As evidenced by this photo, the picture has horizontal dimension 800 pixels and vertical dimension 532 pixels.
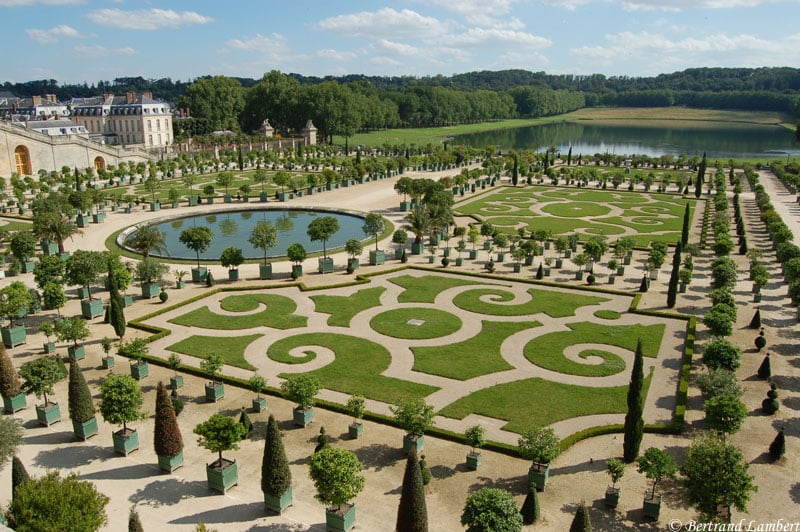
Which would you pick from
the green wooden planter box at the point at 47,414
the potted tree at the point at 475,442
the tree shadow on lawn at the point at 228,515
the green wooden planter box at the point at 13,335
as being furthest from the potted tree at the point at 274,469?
the green wooden planter box at the point at 13,335

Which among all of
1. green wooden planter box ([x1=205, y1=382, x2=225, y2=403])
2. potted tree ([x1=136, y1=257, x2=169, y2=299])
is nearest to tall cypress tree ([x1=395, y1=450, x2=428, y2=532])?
green wooden planter box ([x1=205, y1=382, x2=225, y2=403])

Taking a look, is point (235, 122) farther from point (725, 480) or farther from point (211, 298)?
point (725, 480)

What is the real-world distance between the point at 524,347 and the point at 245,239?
35.7 metres

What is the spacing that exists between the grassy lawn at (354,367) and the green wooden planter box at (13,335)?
14.8 meters

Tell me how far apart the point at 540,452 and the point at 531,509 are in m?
2.41

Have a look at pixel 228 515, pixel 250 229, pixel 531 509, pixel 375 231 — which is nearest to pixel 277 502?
pixel 228 515

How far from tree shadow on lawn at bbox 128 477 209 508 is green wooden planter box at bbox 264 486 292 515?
2508mm

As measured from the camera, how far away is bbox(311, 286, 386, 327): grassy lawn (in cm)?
3981

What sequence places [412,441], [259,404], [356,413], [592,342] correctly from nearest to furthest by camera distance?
[412,441]
[356,413]
[259,404]
[592,342]

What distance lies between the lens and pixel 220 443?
22.2 meters

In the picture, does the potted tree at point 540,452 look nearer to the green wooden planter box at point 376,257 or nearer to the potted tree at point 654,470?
the potted tree at point 654,470

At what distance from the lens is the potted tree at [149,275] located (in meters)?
42.9

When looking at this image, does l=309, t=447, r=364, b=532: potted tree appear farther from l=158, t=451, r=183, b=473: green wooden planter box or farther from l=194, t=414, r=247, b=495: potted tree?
l=158, t=451, r=183, b=473: green wooden planter box

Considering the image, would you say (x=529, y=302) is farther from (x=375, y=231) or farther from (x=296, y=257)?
(x=296, y=257)
